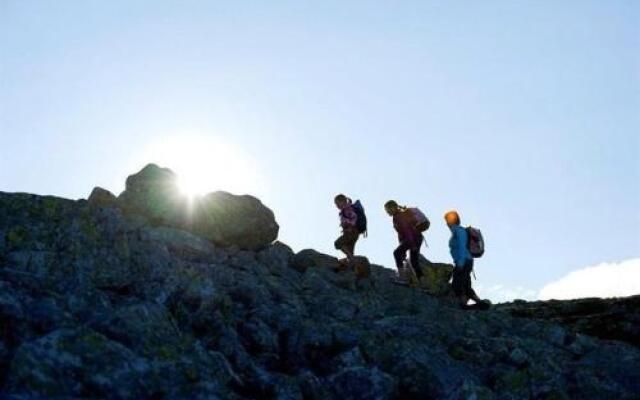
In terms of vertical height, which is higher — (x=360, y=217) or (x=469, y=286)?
(x=360, y=217)

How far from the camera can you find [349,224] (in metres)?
26.4

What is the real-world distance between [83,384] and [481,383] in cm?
1048

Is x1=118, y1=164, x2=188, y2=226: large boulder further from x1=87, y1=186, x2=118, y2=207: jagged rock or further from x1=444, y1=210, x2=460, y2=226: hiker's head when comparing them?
x1=444, y1=210, x2=460, y2=226: hiker's head

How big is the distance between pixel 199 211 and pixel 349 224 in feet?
19.0

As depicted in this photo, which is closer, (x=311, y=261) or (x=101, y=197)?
(x=101, y=197)

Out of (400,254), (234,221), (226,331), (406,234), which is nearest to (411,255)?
(400,254)

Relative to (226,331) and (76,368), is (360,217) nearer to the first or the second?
(226,331)

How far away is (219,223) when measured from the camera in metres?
24.5

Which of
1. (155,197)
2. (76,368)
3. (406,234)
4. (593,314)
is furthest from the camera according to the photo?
(593,314)

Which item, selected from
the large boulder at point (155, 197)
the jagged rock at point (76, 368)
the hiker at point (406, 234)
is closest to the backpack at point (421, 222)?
the hiker at point (406, 234)

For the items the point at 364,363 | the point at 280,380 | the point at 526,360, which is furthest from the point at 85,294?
the point at 526,360

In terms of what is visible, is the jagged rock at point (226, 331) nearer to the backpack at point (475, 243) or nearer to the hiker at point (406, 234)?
the hiker at point (406, 234)

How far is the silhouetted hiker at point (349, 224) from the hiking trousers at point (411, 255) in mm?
1612

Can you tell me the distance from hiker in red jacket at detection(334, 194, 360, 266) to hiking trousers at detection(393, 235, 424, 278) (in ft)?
5.80
